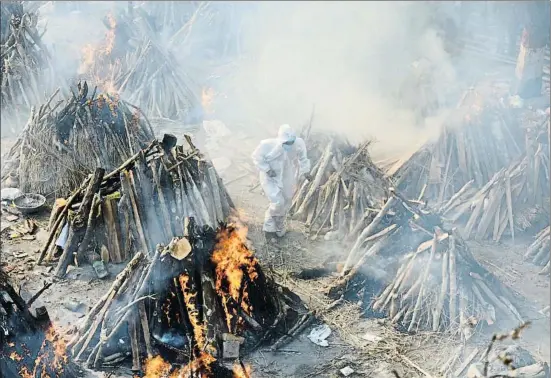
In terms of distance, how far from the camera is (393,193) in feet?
28.0

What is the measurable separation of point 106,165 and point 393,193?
5.08 meters

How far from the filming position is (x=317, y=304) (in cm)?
805

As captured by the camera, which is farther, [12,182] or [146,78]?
[146,78]

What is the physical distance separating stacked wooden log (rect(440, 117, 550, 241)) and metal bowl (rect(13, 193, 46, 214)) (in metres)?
7.13

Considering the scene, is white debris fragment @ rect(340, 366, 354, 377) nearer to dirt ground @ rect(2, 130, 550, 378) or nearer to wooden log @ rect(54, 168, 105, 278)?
dirt ground @ rect(2, 130, 550, 378)

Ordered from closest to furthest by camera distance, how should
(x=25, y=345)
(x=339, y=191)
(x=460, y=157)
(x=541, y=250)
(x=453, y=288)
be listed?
1. (x=25, y=345)
2. (x=453, y=288)
3. (x=541, y=250)
4. (x=339, y=191)
5. (x=460, y=157)

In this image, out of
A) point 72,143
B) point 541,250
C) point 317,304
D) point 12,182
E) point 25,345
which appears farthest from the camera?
point 12,182

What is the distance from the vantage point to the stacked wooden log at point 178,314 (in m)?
6.58

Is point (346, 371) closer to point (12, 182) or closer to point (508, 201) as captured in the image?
point (508, 201)

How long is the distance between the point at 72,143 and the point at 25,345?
501 cm

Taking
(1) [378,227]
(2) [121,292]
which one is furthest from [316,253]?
(2) [121,292]

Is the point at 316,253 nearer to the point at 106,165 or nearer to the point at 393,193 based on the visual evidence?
the point at 393,193

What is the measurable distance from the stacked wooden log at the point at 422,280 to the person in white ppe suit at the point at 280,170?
1.81 m

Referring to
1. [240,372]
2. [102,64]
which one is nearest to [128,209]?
[240,372]
